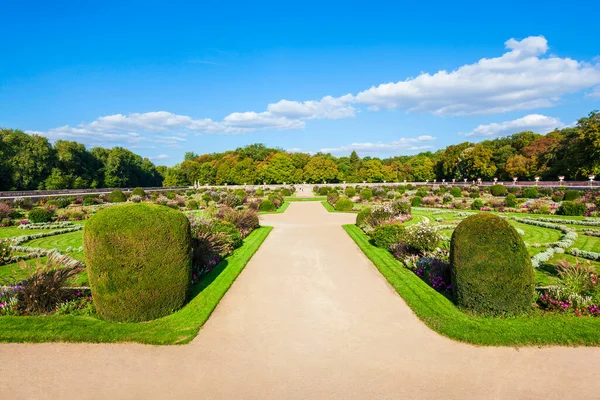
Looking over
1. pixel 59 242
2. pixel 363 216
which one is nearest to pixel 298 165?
pixel 363 216

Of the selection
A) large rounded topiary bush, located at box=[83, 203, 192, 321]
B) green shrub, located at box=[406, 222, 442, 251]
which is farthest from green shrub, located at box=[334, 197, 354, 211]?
large rounded topiary bush, located at box=[83, 203, 192, 321]

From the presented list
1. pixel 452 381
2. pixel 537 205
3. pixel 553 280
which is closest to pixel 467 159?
pixel 537 205

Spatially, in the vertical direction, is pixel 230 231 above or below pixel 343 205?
above

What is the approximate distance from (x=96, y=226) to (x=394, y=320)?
5.17 m

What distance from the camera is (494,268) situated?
17.7 ft

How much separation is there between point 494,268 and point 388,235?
6.06 meters

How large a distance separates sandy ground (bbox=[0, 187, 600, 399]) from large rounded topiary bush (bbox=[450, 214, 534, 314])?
93cm

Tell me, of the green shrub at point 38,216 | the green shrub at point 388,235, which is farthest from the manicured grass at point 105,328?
the green shrub at point 38,216

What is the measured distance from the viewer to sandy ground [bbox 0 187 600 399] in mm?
3824

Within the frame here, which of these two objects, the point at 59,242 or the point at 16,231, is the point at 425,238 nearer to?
the point at 59,242

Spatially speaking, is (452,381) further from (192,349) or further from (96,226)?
(96,226)

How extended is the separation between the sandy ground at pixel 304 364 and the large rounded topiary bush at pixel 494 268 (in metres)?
0.93

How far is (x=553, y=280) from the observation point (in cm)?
734

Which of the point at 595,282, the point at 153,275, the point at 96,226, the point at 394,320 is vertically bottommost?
the point at 394,320
